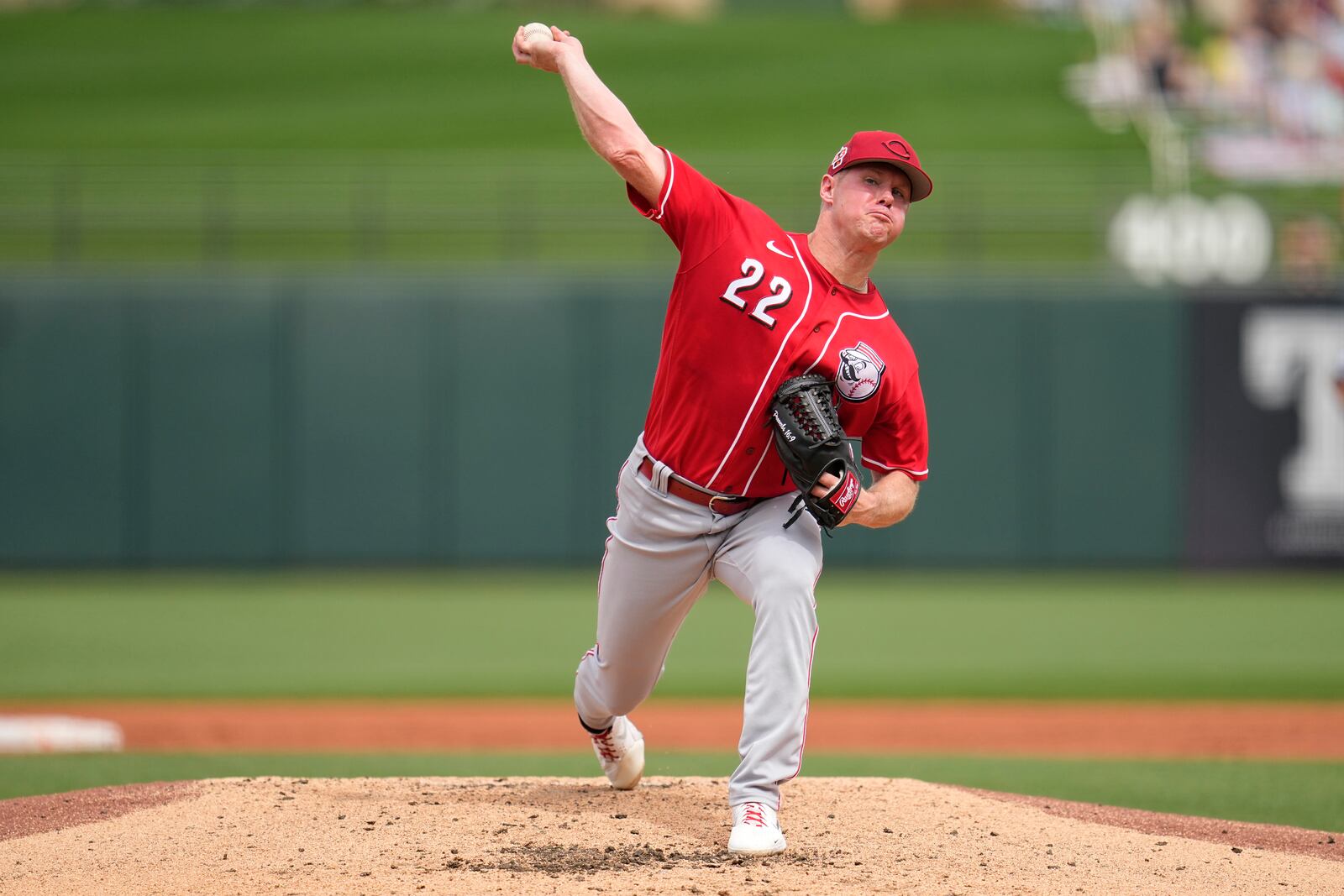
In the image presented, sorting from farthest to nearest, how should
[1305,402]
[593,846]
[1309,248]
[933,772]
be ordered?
[1309,248], [1305,402], [933,772], [593,846]

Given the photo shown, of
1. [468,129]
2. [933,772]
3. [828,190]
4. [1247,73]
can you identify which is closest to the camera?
[828,190]

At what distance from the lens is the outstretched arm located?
4297mm

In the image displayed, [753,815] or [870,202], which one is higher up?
[870,202]

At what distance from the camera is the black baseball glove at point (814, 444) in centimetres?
427

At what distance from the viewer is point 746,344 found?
14.6ft

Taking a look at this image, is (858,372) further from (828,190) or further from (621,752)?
(621,752)

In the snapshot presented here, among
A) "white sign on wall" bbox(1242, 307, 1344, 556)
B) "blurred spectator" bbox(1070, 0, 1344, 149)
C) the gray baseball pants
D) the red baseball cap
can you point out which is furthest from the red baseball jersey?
"blurred spectator" bbox(1070, 0, 1344, 149)

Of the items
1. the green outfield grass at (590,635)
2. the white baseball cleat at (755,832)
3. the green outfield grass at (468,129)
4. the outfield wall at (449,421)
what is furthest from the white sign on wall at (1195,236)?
the white baseball cleat at (755,832)

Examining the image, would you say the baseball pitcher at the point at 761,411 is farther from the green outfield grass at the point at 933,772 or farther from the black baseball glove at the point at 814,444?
the green outfield grass at the point at 933,772

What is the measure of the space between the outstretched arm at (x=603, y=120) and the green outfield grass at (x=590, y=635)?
211 inches

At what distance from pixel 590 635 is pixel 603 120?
23.9ft

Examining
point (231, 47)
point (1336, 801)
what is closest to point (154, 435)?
point (1336, 801)

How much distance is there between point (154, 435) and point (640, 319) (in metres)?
4.52

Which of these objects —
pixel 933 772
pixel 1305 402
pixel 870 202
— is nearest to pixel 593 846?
pixel 870 202
